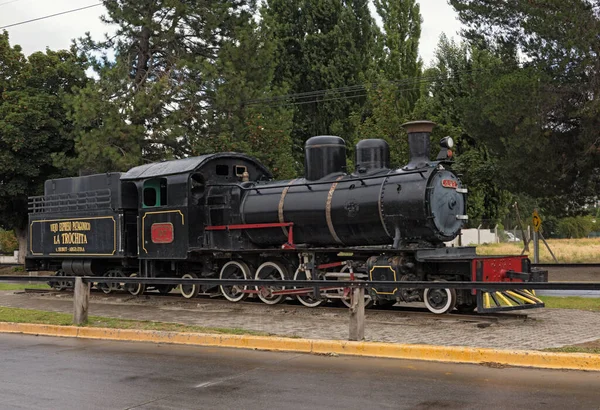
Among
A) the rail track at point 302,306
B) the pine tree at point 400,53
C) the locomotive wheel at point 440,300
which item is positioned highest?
the pine tree at point 400,53

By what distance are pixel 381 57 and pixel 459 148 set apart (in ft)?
23.6

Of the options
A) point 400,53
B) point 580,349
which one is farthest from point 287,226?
point 400,53

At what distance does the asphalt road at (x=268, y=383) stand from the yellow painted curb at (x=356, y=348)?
199 mm

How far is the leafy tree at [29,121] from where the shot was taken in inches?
1121

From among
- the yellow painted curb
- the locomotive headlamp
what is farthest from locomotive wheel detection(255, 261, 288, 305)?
the yellow painted curb

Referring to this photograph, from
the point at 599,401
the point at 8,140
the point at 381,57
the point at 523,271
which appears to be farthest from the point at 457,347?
the point at 381,57

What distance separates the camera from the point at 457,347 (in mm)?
7086

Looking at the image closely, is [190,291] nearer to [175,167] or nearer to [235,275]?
[235,275]

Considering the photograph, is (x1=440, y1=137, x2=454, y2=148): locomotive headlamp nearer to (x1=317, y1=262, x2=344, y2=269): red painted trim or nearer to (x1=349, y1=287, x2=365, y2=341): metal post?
(x1=317, y1=262, x2=344, y2=269): red painted trim

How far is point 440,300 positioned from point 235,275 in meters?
4.95

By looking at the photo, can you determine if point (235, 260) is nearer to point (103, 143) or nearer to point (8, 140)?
point (103, 143)

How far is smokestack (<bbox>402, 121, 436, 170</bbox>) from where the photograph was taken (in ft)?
37.9

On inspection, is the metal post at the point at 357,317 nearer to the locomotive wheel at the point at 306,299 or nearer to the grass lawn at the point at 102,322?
the grass lawn at the point at 102,322

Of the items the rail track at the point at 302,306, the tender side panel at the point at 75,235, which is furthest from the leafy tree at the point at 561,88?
the tender side panel at the point at 75,235
